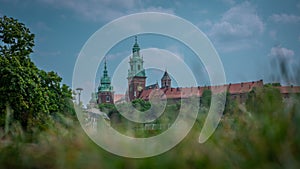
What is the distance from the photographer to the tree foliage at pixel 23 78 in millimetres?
24875

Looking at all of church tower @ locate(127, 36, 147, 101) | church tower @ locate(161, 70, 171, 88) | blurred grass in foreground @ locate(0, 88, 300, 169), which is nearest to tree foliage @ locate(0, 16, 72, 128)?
church tower @ locate(127, 36, 147, 101)

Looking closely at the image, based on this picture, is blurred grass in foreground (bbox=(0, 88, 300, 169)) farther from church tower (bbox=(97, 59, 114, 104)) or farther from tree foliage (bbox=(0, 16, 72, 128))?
tree foliage (bbox=(0, 16, 72, 128))

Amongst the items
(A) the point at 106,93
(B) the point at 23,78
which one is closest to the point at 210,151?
(A) the point at 106,93

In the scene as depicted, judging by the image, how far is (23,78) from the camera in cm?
2612

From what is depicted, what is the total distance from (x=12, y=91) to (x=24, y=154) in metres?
24.7

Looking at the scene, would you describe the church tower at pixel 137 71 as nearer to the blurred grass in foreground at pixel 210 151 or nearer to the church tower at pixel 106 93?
the church tower at pixel 106 93

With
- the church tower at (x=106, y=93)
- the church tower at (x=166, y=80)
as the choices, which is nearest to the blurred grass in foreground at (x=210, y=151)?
the church tower at (x=166, y=80)

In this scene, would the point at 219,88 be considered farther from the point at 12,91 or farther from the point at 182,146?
the point at 12,91

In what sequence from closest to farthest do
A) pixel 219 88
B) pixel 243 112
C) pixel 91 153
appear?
pixel 91 153 < pixel 243 112 < pixel 219 88

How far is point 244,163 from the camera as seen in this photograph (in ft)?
5.44

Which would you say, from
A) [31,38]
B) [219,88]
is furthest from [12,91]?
[219,88]

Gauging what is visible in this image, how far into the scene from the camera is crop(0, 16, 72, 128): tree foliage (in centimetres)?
2488

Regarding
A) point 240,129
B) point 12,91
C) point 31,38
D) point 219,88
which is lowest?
point 240,129

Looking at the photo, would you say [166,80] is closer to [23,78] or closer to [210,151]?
[210,151]
